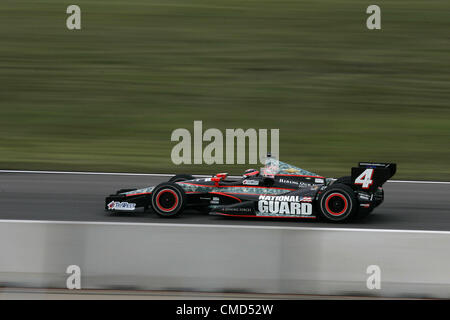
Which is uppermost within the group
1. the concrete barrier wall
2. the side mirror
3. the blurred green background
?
the blurred green background

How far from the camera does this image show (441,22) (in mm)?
22984

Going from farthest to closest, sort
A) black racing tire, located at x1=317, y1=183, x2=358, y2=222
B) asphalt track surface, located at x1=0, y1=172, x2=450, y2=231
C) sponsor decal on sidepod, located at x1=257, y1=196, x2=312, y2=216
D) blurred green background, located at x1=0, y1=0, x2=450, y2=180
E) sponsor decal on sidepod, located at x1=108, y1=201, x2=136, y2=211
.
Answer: blurred green background, located at x1=0, y1=0, x2=450, y2=180
sponsor decal on sidepod, located at x1=108, y1=201, x2=136, y2=211
asphalt track surface, located at x1=0, y1=172, x2=450, y2=231
sponsor decal on sidepod, located at x1=257, y1=196, x2=312, y2=216
black racing tire, located at x1=317, y1=183, x2=358, y2=222

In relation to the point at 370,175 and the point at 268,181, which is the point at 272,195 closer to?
the point at 268,181

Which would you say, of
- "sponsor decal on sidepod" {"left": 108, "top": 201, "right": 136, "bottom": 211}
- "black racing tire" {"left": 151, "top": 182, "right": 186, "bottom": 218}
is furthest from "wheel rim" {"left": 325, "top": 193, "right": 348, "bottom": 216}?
"sponsor decal on sidepod" {"left": 108, "top": 201, "right": 136, "bottom": 211}

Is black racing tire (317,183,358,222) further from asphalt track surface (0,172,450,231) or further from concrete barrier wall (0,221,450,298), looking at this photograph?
concrete barrier wall (0,221,450,298)

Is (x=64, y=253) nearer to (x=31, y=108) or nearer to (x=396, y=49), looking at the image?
(x=31, y=108)

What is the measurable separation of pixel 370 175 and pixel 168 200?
9.66 ft

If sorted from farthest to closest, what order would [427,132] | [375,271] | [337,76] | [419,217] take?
[337,76] < [427,132] < [419,217] < [375,271]

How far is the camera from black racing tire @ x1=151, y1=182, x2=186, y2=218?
9.34m

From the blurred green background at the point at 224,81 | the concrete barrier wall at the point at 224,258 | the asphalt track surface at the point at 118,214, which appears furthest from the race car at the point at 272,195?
the blurred green background at the point at 224,81

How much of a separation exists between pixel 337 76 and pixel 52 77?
8.92 m

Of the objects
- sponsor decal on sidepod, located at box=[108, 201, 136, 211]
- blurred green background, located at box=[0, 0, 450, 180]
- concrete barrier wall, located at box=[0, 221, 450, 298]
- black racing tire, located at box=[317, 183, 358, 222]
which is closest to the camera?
concrete barrier wall, located at box=[0, 221, 450, 298]
